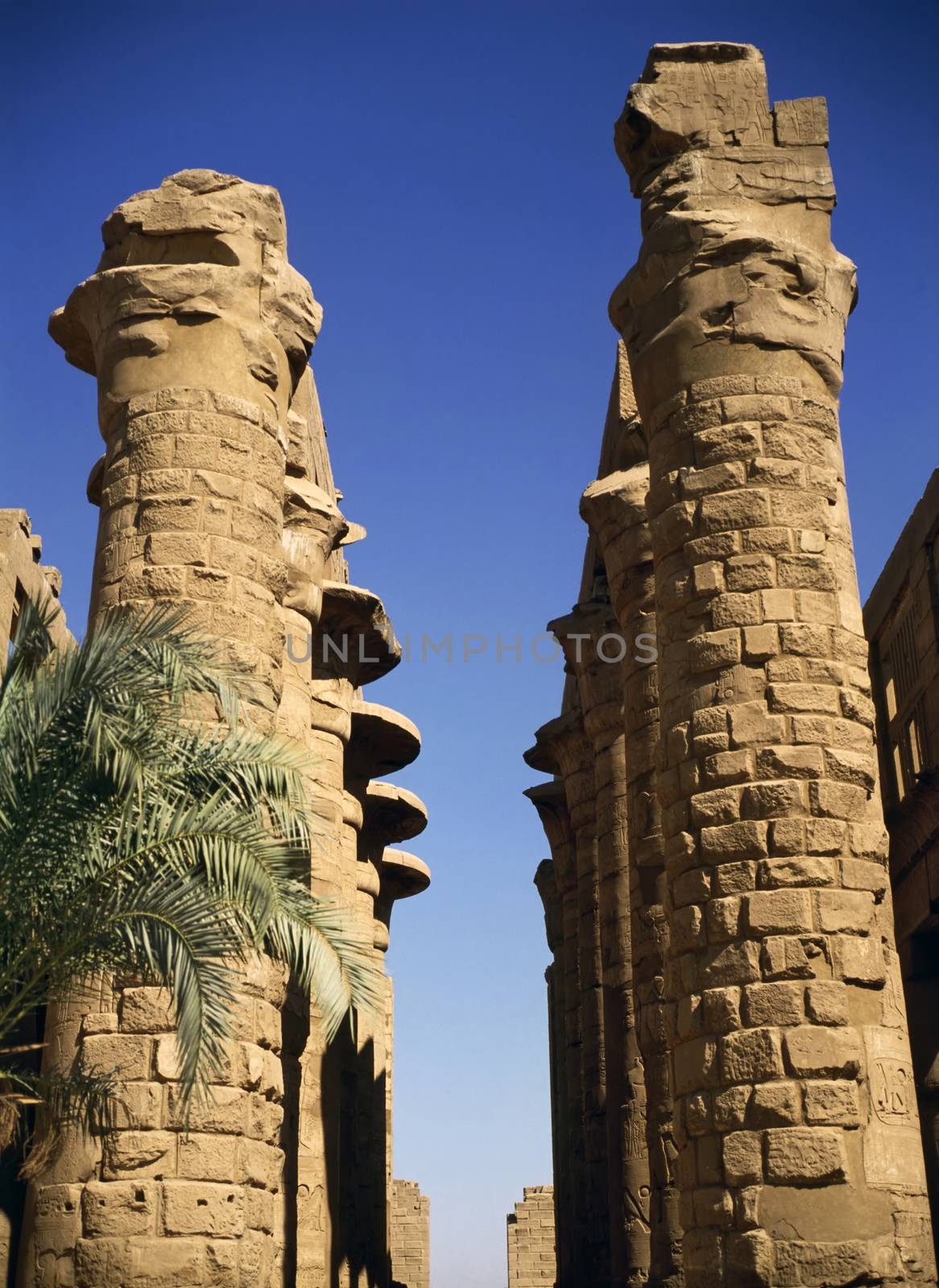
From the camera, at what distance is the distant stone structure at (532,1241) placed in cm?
3269

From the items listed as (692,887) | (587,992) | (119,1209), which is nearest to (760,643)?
(692,887)

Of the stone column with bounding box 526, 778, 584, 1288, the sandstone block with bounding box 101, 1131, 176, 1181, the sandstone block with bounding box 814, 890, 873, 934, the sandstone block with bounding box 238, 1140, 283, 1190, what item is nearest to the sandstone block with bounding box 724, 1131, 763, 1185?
the sandstone block with bounding box 814, 890, 873, 934

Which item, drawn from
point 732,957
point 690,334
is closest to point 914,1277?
point 732,957

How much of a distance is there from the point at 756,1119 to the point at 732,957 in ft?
3.23

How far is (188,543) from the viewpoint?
11469 mm

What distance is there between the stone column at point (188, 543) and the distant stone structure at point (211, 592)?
0.01 meters

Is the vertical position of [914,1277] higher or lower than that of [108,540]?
lower

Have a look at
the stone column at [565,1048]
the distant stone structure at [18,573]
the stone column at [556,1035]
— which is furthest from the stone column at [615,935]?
the distant stone structure at [18,573]

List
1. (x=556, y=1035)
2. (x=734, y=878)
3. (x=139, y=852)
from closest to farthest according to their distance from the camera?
(x=139, y=852), (x=734, y=878), (x=556, y=1035)

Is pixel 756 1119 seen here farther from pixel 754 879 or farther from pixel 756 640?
pixel 756 640

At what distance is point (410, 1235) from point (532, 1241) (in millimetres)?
2452

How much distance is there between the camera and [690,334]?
1205 centimetres

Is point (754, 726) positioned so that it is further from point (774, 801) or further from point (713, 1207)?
point (713, 1207)

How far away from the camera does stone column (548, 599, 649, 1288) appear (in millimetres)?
17406
